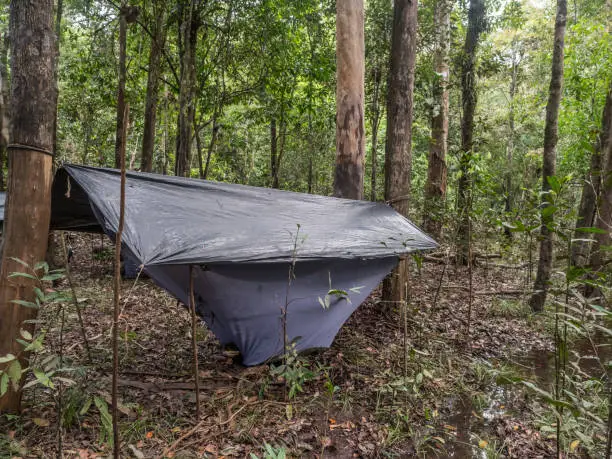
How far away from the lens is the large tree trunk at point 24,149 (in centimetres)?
197

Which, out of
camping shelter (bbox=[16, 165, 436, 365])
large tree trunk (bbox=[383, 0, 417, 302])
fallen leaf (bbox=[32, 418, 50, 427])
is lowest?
fallen leaf (bbox=[32, 418, 50, 427])

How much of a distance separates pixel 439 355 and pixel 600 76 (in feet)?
30.6

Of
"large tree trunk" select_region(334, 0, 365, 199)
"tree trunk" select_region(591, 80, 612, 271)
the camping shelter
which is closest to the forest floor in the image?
the camping shelter

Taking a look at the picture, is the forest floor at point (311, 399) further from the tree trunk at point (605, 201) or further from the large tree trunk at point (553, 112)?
the tree trunk at point (605, 201)

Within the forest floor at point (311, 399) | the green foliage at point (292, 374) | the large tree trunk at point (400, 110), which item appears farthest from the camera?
the large tree trunk at point (400, 110)

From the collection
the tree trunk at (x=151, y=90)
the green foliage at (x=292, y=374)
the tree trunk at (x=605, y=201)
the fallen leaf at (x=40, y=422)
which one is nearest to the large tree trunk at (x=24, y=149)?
the fallen leaf at (x=40, y=422)

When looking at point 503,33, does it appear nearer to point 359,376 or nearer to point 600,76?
point 600,76

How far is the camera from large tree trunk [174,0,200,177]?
5340 millimetres

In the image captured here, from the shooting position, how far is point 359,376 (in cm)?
311

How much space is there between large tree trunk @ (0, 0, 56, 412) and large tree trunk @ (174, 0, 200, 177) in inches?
134

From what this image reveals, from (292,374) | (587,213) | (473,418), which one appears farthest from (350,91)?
(587,213)

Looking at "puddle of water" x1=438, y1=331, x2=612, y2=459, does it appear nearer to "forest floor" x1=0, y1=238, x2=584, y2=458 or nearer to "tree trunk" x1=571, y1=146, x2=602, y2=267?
"forest floor" x1=0, y1=238, x2=584, y2=458

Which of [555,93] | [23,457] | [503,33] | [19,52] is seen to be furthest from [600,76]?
[23,457]

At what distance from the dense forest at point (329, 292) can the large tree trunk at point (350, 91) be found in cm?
2
